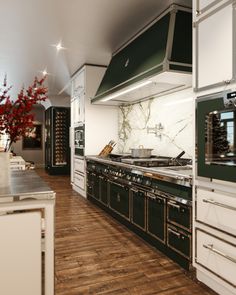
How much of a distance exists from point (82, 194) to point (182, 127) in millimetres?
2933

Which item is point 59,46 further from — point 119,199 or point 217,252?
point 217,252

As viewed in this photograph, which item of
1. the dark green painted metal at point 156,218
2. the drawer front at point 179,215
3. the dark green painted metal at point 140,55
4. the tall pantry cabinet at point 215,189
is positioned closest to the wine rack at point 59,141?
the dark green painted metal at point 140,55

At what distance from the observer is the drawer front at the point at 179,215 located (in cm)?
239

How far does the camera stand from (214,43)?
2.11 metres

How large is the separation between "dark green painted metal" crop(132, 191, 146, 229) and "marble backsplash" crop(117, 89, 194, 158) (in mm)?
905

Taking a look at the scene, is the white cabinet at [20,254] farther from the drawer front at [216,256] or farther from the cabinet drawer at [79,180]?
the cabinet drawer at [79,180]

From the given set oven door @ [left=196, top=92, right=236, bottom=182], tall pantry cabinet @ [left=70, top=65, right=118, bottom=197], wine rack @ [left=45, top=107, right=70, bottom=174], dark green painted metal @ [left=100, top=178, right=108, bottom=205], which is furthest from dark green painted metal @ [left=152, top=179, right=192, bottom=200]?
wine rack @ [left=45, top=107, right=70, bottom=174]

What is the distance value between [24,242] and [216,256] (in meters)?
1.42

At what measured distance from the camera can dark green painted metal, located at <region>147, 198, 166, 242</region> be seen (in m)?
2.78

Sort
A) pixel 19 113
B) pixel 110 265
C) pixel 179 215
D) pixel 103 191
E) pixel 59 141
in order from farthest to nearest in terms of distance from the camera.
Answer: pixel 59 141, pixel 103 191, pixel 110 265, pixel 179 215, pixel 19 113

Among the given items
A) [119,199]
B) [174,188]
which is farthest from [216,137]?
[119,199]

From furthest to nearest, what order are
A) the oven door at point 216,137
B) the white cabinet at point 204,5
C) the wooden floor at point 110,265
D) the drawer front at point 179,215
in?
the drawer front at point 179,215 → the wooden floor at point 110,265 → the white cabinet at point 204,5 → the oven door at point 216,137

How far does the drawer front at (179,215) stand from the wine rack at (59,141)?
24.8 ft

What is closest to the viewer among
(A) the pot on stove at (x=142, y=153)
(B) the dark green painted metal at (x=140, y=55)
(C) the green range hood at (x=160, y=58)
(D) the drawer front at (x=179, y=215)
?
(D) the drawer front at (x=179, y=215)
